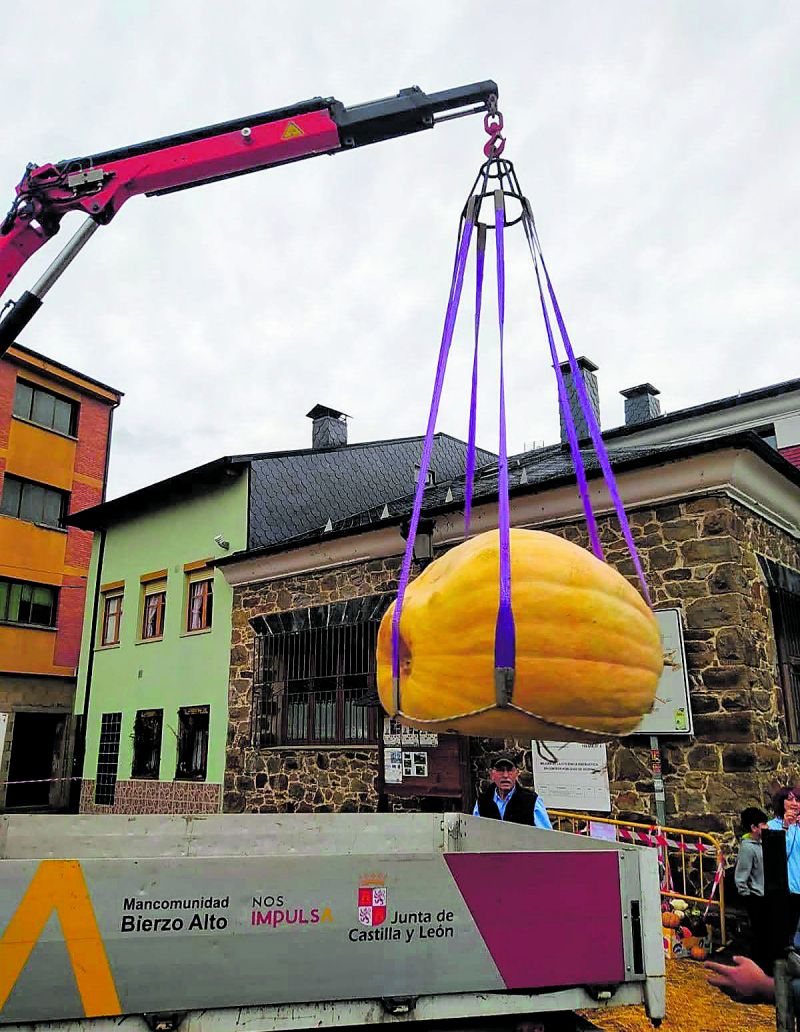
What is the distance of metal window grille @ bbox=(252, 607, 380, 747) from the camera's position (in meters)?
10.3

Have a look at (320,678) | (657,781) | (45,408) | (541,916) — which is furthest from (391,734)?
(45,408)

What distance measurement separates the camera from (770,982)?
2086 mm

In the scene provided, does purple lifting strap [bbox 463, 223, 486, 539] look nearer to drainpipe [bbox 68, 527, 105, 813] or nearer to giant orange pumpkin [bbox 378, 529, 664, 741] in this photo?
giant orange pumpkin [bbox 378, 529, 664, 741]

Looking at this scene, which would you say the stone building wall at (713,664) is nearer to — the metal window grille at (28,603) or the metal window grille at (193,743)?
the metal window grille at (193,743)

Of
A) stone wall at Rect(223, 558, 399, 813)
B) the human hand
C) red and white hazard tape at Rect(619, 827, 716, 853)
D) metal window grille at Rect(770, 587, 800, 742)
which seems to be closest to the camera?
the human hand

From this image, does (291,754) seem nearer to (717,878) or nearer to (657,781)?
(657,781)

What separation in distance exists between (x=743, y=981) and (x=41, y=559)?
2021 centimetres

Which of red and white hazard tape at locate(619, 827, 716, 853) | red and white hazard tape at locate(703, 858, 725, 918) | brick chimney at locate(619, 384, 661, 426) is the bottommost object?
red and white hazard tape at locate(703, 858, 725, 918)

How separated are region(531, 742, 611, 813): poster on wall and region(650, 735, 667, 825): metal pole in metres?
0.48

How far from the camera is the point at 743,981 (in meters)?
2.04

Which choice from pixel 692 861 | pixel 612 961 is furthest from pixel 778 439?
pixel 612 961

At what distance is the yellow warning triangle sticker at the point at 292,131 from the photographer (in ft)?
21.2

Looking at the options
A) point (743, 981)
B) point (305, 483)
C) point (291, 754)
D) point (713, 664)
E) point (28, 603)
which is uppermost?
point (305, 483)

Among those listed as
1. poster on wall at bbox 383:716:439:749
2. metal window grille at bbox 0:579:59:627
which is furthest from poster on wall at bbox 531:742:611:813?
metal window grille at bbox 0:579:59:627
